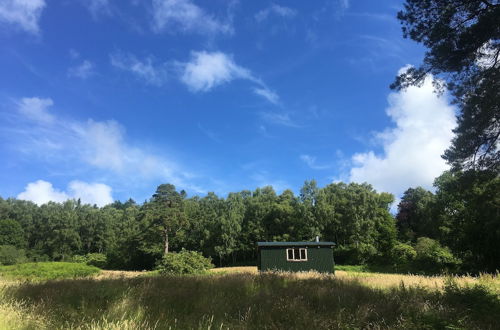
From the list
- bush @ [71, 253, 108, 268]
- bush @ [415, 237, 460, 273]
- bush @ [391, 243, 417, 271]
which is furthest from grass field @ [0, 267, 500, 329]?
bush @ [71, 253, 108, 268]

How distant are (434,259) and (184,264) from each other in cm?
2723

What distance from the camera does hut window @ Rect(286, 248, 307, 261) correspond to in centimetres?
2864

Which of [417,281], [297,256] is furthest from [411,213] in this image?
[417,281]

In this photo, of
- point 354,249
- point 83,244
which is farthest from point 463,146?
point 83,244

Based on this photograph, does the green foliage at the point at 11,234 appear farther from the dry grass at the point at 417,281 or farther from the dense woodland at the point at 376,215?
the dry grass at the point at 417,281

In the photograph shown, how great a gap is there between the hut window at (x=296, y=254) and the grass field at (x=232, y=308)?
20.3 m

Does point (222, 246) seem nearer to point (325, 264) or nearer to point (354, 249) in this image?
point (354, 249)

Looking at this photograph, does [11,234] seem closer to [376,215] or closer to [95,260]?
[95,260]

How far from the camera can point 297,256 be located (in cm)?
2886

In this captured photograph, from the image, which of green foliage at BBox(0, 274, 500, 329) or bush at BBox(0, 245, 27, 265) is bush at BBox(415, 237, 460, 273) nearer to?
green foliage at BBox(0, 274, 500, 329)

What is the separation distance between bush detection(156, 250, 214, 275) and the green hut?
5.63 m

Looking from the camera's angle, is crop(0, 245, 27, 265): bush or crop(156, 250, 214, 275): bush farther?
crop(0, 245, 27, 265): bush

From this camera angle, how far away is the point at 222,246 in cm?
6188

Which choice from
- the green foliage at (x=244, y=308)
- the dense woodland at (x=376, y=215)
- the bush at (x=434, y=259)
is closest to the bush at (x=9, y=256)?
the dense woodland at (x=376, y=215)
